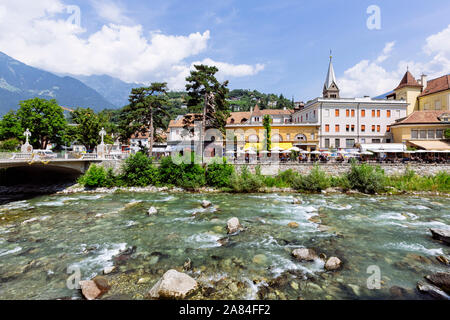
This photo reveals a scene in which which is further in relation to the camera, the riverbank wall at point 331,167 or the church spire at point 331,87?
the church spire at point 331,87

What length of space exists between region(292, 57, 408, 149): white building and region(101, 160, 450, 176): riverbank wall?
11.8 metres

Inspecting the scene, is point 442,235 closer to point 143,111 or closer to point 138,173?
point 138,173

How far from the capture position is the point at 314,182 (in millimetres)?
25234

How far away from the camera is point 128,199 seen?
22.8 m

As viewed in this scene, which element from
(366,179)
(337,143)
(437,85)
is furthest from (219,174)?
(437,85)

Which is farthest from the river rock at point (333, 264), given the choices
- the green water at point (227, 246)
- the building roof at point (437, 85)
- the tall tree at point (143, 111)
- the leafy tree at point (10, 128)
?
the leafy tree at point (10, 128)

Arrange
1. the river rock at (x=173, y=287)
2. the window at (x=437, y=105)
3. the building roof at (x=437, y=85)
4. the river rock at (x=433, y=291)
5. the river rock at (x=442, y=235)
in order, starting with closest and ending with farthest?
1. the river rock at (x=173, y=287)
2. the river rock at (x=433, y=291)
3. the river rock at (x=442, y=235)
4. the building roof at (x=437, y=85)
5. the window at (x=437, y=105)

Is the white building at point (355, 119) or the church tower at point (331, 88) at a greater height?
the church tower at point (331, 88)

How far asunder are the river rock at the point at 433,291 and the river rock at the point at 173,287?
7.92 metres

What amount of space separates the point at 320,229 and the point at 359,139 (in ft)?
104

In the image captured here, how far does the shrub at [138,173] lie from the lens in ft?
89.8

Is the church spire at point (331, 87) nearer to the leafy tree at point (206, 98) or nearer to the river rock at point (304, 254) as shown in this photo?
the leafy tree at point (206, 98)
